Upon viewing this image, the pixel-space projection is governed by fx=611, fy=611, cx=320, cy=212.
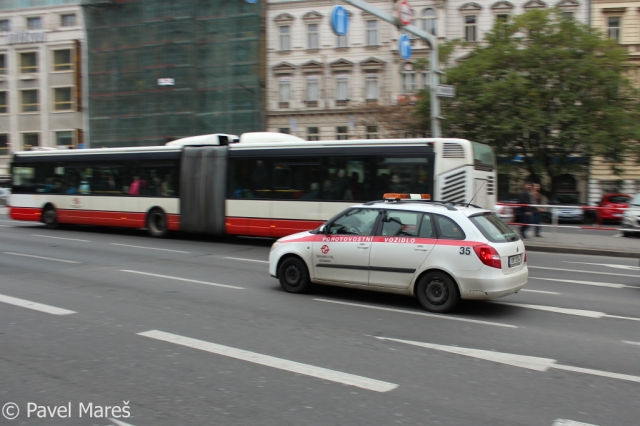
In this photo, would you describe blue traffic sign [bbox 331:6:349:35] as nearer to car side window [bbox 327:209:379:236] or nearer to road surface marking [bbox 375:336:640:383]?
car side window [bbox 327:209:379:236]

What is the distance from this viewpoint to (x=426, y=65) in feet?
107

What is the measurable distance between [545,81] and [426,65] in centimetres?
677

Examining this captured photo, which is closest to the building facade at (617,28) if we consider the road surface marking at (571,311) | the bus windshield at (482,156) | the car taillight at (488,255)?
the bus windshield at (482,156)

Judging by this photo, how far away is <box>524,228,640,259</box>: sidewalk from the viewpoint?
636 inches

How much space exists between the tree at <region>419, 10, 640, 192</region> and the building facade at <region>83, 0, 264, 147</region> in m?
19.2

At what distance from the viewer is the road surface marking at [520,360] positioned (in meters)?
5.64

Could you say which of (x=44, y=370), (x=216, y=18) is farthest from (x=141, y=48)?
(x=44, y=370)

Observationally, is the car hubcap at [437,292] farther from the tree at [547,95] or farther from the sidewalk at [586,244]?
the tree at [547,95]

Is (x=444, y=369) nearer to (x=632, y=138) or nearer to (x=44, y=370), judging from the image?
(x=44, y=370)

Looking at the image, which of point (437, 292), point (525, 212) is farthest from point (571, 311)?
point (525, 212)

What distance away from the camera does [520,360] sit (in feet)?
19.9

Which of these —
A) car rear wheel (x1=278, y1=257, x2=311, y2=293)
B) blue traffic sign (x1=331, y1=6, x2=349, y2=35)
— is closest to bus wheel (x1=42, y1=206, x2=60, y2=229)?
blue traffic sign (x1=331, y1=6, x2=349, y2=35)

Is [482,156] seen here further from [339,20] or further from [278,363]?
[278,363]

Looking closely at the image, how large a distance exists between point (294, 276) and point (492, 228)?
312 cm
